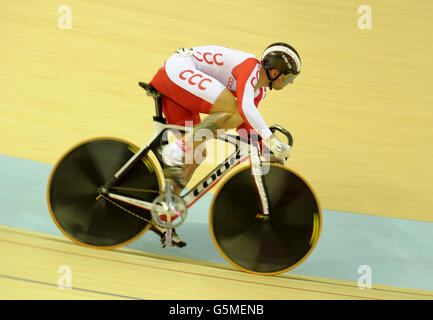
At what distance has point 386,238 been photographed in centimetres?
364

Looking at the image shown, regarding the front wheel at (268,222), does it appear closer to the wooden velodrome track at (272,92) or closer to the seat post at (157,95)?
the wooden velodrome track at (272,92)

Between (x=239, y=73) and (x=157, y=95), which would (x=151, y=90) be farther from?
(x=239, y=73)

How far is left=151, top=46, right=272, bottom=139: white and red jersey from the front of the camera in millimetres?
2631

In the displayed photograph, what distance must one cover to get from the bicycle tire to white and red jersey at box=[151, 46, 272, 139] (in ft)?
1.24

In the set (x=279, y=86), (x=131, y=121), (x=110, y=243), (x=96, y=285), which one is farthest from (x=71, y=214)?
(x=131, y=121)

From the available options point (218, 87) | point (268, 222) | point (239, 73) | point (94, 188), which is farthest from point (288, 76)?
point (94, 188)

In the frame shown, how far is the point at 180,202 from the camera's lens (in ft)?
9.36

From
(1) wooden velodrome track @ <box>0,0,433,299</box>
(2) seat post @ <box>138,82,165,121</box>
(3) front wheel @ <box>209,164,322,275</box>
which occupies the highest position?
(1) wooden velodrome track @ <box>0,0,433,299</box>

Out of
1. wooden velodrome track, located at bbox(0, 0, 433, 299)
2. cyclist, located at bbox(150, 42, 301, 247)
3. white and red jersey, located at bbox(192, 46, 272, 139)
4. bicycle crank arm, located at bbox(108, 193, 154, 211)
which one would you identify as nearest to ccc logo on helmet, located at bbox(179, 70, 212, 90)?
cyclist, located at bbox(150, 42, 301, 247)

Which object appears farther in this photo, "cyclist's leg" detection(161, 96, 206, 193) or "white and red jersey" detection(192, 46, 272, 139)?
"cyclist's leg" detection(161, 96, 206, 193)

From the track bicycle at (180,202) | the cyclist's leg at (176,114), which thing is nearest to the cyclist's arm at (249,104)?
the track bicycle at (180,202)

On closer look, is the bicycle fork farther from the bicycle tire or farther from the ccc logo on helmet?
the bicycle tire
